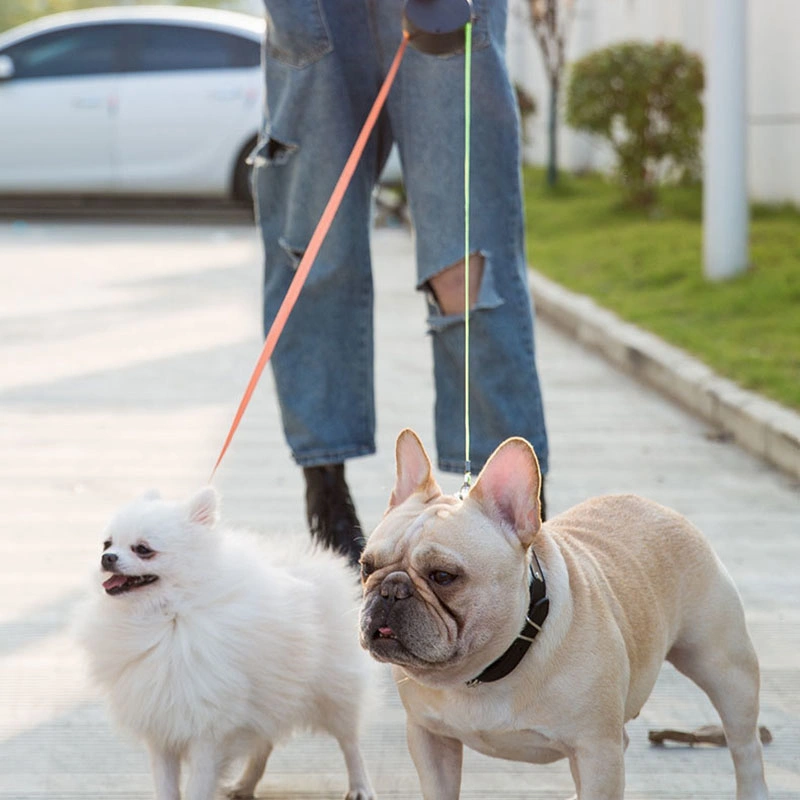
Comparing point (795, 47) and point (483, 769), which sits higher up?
point (795, 47)

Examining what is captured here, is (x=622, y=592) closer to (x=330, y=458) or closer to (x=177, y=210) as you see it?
(x=330, y=458)

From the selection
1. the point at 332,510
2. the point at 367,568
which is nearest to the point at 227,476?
the point at 332,510

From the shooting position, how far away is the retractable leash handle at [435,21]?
3.42 m

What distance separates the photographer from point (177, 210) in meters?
16.7

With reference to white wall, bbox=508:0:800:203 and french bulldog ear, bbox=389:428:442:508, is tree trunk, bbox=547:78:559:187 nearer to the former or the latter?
white wall, bbox=508:0:800:203

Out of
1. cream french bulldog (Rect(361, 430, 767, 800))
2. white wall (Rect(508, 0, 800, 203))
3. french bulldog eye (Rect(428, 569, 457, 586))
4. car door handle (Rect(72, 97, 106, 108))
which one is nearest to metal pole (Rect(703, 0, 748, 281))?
white wall (Rect(508, 0, 800, 203))

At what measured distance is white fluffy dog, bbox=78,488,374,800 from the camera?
8.87ft

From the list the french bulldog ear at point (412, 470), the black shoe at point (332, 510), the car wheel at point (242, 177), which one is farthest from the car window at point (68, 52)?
the french bulldog ear at point (412, 470)

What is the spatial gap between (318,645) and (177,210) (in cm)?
1428

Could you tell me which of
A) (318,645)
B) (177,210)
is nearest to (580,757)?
(318,645)

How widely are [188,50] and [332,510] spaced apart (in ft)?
37.6

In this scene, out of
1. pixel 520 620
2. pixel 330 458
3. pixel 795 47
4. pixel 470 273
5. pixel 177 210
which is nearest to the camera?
pixel 520 620

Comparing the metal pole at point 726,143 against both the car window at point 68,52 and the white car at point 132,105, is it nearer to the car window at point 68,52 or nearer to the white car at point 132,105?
the white car at point 132,105

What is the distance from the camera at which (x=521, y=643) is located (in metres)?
2.39
